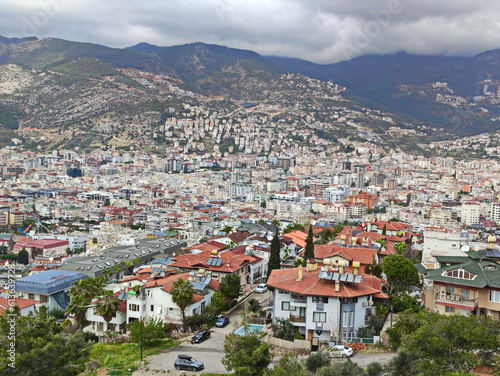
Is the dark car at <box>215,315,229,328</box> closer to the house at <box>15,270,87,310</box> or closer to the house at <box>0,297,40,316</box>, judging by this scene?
the house at <box>0,297,40,316</box>

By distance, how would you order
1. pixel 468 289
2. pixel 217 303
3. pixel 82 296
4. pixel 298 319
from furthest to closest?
1. pixel 82 296
2. pixel 217 303
3. pixel 298 319
4. pixel 468 289

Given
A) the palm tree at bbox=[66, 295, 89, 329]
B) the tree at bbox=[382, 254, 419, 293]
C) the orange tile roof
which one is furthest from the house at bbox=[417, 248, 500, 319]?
the palm tree at bbox=[66, 295, 89, 329]

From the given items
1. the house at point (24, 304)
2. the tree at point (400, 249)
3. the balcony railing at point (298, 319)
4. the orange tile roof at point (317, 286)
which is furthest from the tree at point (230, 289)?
the tree at point (400, 249)

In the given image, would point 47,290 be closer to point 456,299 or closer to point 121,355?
point 121,355

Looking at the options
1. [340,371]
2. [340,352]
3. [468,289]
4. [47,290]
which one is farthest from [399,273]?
[47,290]

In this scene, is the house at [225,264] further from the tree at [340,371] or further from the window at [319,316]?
the tree at [340,371]

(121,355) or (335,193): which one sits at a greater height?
(335,193)

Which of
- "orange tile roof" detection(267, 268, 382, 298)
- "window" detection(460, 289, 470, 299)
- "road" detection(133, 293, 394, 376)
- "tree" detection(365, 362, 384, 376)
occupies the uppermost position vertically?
"window" detection(460, 289, 470, 299)
